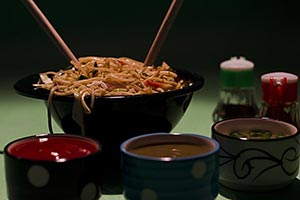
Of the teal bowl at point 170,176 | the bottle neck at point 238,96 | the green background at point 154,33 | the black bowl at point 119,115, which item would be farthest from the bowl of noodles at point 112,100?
the green background at point 154,33

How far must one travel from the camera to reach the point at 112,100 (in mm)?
828

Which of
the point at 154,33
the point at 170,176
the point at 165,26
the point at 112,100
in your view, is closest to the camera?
the point at 170,176

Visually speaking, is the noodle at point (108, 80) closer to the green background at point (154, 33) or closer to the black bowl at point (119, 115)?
the black bowl at point (119, 115)

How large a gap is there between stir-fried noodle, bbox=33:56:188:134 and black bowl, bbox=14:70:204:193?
0.02 meters

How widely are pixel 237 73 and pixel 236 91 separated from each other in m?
0.04

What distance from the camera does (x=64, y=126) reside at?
0.90 meters

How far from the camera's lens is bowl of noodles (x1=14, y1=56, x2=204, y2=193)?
843 mm

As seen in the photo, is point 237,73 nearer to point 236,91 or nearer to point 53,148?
Result: point 236,91

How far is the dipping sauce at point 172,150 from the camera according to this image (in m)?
0.76

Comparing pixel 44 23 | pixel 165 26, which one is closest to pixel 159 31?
pixel 165 26

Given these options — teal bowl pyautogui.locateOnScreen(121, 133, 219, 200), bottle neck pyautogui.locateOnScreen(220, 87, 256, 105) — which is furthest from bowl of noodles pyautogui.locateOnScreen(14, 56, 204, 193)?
bottle neck pyautogui.locateOnScreen(220, 87, 256, 105)

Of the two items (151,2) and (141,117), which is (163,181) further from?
(151,2)

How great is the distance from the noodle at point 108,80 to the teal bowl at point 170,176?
141mm

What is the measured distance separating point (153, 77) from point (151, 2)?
1.07 metres
